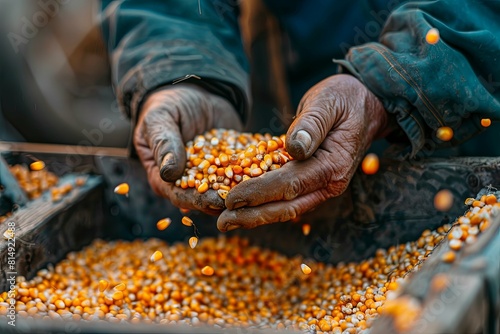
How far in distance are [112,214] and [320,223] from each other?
2.56 ft

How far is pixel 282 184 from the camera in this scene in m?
1.41

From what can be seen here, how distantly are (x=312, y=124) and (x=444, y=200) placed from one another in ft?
1.63

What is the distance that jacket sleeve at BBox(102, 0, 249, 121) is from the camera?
1954 mm

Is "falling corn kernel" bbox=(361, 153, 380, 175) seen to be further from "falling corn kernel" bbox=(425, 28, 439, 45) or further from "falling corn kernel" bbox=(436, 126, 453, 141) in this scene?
"falling corn kernel" bbox=(425, 28, 439, 45)

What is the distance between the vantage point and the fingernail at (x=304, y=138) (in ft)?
4.51

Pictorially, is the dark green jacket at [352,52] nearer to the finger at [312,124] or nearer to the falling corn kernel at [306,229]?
the finger at [312,124]

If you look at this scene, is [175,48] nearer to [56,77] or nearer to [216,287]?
[216,287]

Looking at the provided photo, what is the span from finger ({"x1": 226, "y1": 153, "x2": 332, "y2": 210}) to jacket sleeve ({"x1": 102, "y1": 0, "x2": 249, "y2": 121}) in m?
0.63

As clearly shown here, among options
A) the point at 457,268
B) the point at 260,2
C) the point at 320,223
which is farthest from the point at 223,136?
the point at 457,268

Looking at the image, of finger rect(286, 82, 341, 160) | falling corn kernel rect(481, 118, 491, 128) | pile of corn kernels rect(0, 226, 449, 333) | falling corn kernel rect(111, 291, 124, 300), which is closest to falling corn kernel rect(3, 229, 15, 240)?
pile of corn kernels rect(0, 226, 449, 333)

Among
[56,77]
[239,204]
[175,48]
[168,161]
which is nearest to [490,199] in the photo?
[239,204]

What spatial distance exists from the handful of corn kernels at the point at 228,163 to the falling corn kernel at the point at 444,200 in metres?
0.48

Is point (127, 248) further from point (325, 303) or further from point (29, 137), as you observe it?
point (29, 137)

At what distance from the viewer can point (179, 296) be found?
1.64m
